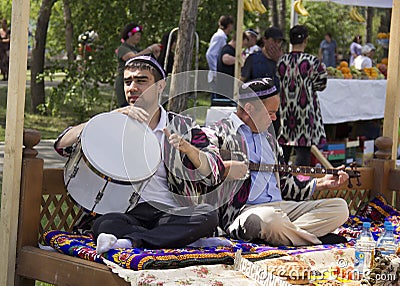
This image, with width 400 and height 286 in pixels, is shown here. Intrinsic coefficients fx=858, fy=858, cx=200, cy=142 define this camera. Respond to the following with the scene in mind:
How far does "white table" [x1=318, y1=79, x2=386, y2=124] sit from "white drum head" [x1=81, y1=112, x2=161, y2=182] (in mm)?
4983

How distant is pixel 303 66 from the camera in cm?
744

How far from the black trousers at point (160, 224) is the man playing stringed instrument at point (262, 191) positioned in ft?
0.93

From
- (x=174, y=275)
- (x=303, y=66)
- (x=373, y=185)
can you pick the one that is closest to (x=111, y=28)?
(x=303, y=66)

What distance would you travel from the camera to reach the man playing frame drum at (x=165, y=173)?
408 centimetres

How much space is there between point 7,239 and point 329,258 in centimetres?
157

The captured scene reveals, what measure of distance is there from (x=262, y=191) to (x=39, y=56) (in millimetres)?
9342

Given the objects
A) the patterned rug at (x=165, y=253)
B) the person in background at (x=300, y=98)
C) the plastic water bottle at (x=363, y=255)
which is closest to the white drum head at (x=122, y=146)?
the patterned rug at (x=165, y=253)

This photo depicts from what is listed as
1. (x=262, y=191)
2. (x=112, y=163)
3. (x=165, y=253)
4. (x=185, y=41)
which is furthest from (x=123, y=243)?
(x=185, y=41)

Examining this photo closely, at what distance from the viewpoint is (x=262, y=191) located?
469cm

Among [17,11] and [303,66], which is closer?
[17,11]

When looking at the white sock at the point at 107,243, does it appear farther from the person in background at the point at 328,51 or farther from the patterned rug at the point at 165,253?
the person in background at the point at 328,51

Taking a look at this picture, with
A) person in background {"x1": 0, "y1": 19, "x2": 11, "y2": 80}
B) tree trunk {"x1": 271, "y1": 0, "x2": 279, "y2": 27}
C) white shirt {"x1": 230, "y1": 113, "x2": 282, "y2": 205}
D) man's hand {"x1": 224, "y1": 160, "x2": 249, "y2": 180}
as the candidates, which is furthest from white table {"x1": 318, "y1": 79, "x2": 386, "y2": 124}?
person in background {"x1": 0, "y1": 19, "x2": 11, "y2": 80}

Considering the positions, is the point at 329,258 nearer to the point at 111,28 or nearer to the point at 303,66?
the point at 303,66

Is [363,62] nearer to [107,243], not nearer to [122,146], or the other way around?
[122,146]
